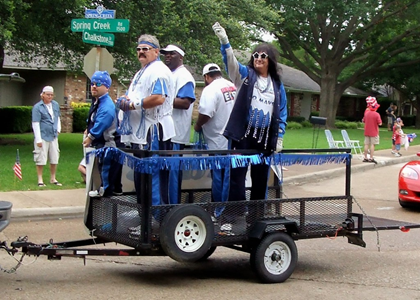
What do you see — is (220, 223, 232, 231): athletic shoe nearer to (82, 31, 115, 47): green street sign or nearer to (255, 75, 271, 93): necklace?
(255, 75, 271, 93): necklace

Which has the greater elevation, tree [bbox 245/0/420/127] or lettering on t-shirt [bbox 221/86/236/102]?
tree [bbox 245/0/420/127]

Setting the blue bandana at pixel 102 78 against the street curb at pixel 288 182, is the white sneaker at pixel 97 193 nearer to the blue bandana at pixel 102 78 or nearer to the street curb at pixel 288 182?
the blue bandana at pixel 102 78

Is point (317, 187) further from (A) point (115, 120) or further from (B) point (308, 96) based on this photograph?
(B) point (308, 96)

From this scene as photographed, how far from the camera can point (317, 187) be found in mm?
14078

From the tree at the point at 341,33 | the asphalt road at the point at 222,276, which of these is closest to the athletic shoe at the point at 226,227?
the asphalt road at the point at 222,276

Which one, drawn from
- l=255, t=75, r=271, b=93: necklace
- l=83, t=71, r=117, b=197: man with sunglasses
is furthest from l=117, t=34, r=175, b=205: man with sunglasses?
l=255, t=75, r=271, b=93: necklace

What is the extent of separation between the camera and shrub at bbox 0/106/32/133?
25.0 m

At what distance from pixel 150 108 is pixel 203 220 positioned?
1.23 meters

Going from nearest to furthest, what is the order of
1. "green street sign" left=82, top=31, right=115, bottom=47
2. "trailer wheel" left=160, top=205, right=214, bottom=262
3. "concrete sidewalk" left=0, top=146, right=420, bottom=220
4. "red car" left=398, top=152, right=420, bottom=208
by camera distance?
"trailer wheel" left=160, top=205, right=214, bottom=262 < "concrete sidewalk" left=0, top=146, right=420, bottom=220 < "green street sign" left=82, top=31, right=115, bottom=47 < "red car" left=398, top=152, right=420, bottom=208

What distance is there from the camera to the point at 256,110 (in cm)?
614

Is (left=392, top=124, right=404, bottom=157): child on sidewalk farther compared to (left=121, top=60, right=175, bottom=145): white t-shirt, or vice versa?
(left=392, top=124, right=404, bottom=157): child on sidewalk

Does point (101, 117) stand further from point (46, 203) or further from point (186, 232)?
point (46, 203)

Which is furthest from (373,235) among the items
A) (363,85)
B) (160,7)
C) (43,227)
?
(363,85)

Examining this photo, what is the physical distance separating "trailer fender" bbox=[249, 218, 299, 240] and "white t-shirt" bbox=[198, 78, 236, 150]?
1465mm
